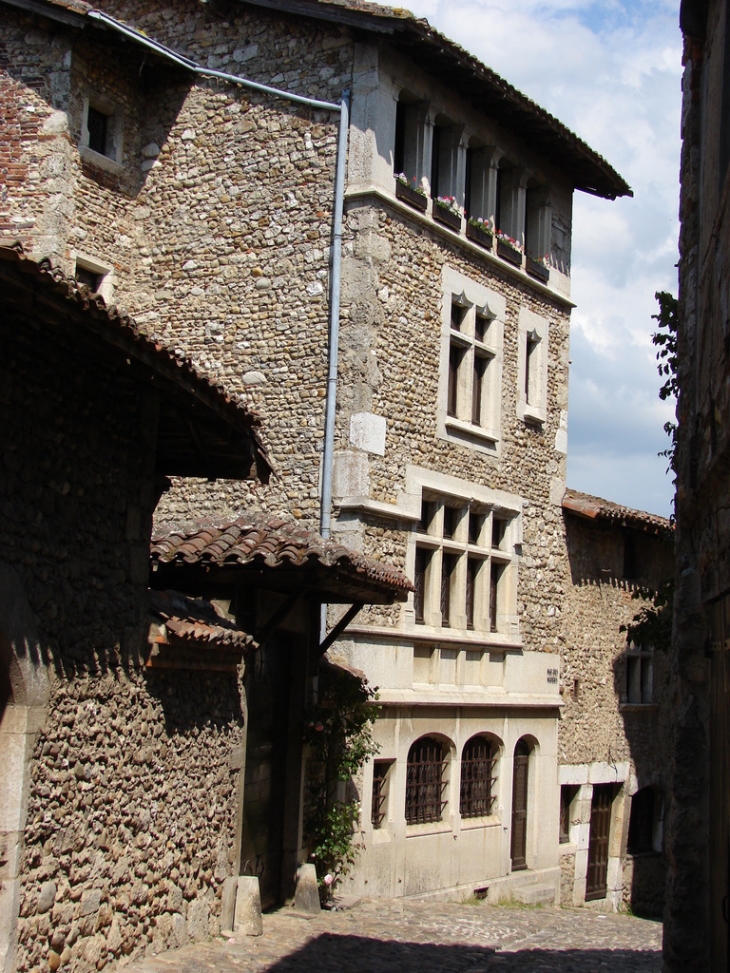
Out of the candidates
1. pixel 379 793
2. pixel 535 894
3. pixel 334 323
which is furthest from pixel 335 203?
pixel 535 894

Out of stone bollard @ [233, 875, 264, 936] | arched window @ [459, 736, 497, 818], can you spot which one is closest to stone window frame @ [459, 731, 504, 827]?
arched window @ [459, 736, 497, 818]

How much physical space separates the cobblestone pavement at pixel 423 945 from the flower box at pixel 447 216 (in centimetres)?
831

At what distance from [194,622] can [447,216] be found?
27.7ft

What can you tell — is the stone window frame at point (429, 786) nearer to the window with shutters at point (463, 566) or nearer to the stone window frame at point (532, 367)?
the window with shutters at point (463, 566)

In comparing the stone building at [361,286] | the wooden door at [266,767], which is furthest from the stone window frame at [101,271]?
the wooden door at [266,767]

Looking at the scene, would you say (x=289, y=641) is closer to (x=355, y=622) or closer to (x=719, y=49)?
(x=355, y=622)

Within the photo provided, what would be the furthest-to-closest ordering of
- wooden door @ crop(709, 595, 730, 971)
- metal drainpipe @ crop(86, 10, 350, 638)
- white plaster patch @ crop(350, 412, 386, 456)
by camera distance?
white plaster patch @ crop(350, 412, 386, 456) → metal drainpipe @ crop(86, 10, 350, 638) → wooden door @ crop(709, 595, 730, 971)

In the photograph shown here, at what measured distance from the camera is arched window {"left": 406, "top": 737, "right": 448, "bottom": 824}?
48.5 feet

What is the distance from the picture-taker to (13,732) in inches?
274

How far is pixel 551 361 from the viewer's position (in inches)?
720

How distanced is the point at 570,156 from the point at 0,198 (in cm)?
820

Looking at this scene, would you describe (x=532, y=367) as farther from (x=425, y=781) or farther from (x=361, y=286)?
(x=425, y=781)

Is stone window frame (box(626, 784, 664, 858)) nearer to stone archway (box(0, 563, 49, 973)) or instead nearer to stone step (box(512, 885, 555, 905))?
stone step (box(512, 885, 555, 905))

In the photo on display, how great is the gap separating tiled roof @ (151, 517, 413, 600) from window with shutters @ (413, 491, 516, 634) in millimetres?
4350
